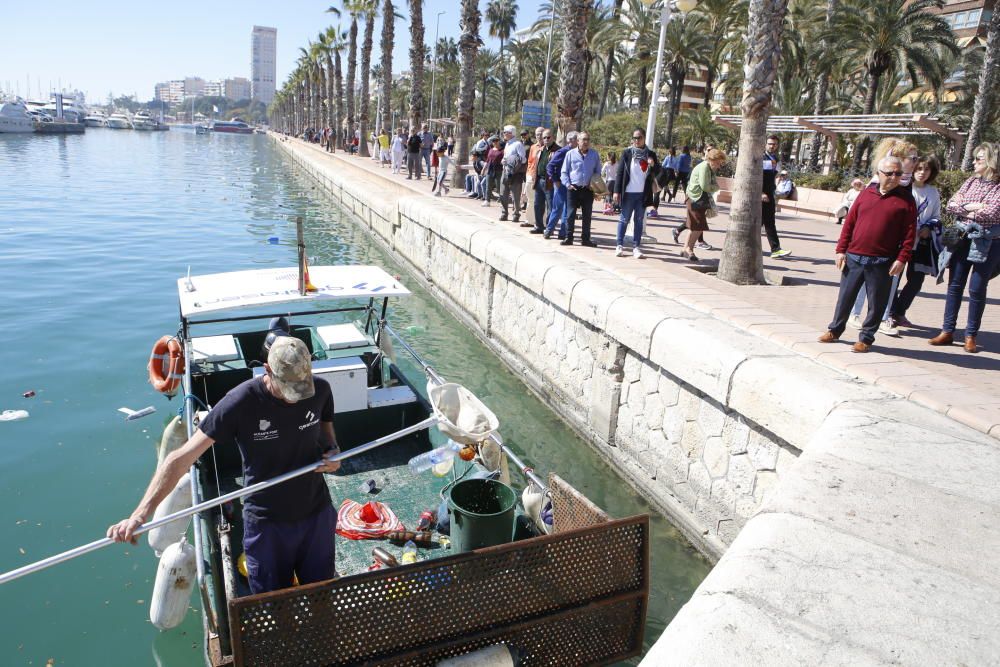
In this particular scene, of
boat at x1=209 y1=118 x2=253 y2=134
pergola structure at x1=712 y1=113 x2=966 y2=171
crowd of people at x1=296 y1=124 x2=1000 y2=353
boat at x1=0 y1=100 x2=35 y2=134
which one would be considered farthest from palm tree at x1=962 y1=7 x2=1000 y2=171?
boat at x1=209 y1=118 x2=253 y2=134

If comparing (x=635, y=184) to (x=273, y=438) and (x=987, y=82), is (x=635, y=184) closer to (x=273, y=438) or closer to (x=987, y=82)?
(x=273, y=438)

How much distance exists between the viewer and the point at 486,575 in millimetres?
3576

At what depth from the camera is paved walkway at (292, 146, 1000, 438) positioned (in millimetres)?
5172

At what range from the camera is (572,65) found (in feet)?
45.6

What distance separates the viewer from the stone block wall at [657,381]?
521 cm

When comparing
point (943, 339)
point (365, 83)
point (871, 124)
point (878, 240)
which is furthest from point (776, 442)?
point (365, 83)

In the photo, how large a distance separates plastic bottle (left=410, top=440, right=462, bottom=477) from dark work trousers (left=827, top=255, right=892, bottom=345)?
3668mm

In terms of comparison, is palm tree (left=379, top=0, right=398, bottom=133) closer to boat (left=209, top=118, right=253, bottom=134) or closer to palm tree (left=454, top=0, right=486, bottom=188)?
palm tree (left=454, top=0, right=486, bottom=188)

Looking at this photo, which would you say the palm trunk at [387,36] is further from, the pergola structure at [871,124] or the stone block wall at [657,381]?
the stone block wall at [657,381]

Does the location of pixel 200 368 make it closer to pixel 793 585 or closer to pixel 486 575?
pixel 486 575

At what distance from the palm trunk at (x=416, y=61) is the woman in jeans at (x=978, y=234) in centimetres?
2294

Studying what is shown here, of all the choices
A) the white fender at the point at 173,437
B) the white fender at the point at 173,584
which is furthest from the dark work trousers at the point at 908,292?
the white fender at the point at 173,437

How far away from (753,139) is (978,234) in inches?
124

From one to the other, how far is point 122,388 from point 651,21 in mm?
39292
